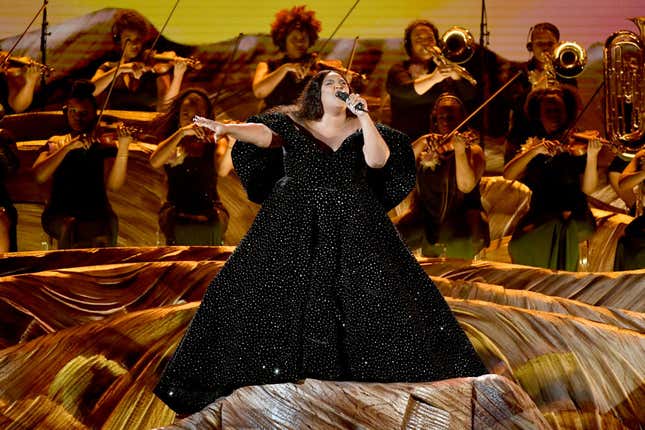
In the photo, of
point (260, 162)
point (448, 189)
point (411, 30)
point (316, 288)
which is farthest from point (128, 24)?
point (316, 288)

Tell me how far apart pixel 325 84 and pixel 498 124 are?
3.99m

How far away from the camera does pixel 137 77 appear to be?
8.65 meters

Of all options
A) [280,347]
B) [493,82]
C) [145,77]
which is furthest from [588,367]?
[145,77]

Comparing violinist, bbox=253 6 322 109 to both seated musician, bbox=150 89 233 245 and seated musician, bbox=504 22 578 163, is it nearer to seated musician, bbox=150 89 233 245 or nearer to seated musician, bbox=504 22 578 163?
seated musician, bbox=150 89 233 245

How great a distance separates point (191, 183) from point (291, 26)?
4.40ft

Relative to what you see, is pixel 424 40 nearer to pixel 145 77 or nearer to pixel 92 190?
pixel 145 77

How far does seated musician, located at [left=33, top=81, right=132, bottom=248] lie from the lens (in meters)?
8.21

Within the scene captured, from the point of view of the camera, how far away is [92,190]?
8312 mm

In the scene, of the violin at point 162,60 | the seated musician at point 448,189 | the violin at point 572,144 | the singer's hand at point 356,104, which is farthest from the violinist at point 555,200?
the singer's hand at point 356,104

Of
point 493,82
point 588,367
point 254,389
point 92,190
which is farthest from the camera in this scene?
point 493,82

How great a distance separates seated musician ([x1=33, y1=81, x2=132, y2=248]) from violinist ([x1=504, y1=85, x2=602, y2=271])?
2.70 metres

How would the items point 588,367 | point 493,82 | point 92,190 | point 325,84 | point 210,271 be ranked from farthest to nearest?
point 493,82 → point 92,190 → point 210,271 → point 588,367 → point 325,84

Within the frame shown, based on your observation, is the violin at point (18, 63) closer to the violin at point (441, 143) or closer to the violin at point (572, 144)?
the violin at point (441, 143)

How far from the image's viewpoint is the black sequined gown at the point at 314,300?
487cm
